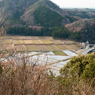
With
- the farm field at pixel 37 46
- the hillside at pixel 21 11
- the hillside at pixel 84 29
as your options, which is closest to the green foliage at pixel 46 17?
the hillside at pixel 21 11

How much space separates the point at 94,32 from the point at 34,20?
28591 millimetres

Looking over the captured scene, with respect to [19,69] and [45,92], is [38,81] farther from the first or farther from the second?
→ [19,69]

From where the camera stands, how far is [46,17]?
68.2 meters

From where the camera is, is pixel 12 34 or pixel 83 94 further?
pixel 12 34

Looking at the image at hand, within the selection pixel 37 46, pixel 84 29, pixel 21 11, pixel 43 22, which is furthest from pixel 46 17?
pixel 37 46

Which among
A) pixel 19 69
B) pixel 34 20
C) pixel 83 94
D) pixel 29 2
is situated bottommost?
pixel 83 94

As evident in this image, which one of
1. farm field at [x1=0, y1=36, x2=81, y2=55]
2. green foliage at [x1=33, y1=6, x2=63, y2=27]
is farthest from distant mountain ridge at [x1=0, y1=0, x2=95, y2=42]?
farm field at [x1=0, y1=36, x2=81, y2=55]

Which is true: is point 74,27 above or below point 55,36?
above

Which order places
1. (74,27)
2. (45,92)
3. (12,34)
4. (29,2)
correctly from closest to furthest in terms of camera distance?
(45,92) → (12,34) → (74,27) → (29,2)

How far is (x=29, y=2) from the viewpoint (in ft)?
281

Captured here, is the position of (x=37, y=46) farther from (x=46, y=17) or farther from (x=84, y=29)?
(x=46, y=17)

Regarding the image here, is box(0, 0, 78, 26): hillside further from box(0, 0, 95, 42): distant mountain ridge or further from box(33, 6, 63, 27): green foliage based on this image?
box(33, 6, 63, 27): green foliage

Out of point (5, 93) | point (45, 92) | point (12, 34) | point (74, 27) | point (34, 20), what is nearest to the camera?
point (5, 93)

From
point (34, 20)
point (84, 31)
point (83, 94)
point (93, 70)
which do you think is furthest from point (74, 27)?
point (83, 94)
